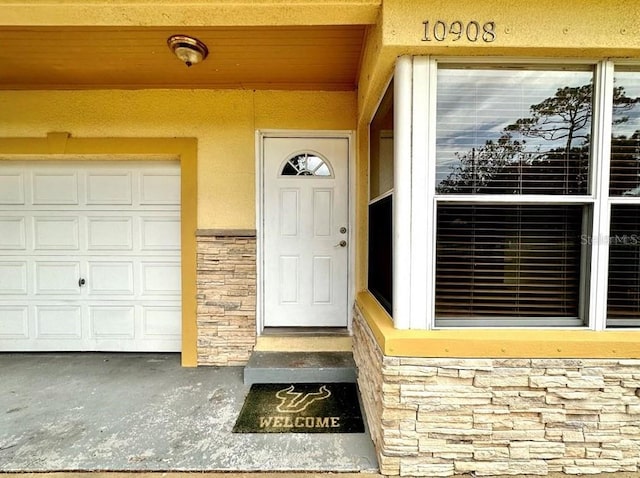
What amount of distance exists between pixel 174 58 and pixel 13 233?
2.51m

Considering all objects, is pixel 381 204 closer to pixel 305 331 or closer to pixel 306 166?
pixel 306 166

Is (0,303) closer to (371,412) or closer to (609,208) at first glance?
(371,412)

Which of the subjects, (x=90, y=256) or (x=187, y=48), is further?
(x=90, y=256)

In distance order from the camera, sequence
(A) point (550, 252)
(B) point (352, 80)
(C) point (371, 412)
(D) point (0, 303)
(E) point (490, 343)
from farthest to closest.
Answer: (D) point (0, 303) → (B) point (352, 80) → (C) point (371, 412) → (A) point (550, 252) → (E) point (490, 343)

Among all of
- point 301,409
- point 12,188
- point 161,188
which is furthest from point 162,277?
point 301,409

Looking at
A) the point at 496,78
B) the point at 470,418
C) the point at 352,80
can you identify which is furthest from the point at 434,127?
the point at 470,418

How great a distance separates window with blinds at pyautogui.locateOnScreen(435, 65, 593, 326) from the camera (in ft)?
5.96

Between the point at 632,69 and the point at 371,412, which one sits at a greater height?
the point at 632,69

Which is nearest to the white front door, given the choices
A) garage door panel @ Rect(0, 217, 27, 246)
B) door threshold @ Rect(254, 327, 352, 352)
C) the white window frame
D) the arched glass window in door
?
the arched glass window in door

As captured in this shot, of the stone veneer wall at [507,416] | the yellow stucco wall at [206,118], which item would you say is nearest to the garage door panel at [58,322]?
the yellow stucco wall at [206,118]

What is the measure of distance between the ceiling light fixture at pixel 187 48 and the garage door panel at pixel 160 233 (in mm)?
1491

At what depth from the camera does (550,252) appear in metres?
1.85

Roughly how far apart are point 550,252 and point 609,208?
0.40 m

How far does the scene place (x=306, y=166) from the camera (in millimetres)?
3088
